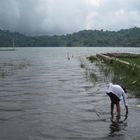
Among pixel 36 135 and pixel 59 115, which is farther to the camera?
pixel 59 115

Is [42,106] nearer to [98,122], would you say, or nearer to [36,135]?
[98,122]

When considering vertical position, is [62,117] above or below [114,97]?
below

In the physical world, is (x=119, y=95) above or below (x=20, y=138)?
above

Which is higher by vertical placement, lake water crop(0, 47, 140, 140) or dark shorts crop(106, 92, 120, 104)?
dark shorts crop(106, 92, 120, 104)

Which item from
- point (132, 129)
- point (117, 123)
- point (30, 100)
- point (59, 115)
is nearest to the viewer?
point (132, 129)

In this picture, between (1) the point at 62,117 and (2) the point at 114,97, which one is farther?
(1) the point at 62,117

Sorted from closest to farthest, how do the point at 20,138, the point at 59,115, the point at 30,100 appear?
the point at 20,138, the point at 59,115, the point at 30,100

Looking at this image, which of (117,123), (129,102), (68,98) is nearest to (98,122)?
(117,123)

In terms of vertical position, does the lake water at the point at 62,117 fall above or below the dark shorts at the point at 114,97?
below

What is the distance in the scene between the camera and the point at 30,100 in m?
21.5

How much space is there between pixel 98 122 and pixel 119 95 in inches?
64.0

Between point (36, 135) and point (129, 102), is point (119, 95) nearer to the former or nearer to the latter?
point (36, 135)

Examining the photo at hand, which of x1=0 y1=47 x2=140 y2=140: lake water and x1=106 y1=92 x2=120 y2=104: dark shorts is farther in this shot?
x1=106 y1=92 x2=120 y2=104: dark shorts

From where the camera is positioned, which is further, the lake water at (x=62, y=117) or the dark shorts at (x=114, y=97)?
the dark shorts at (x=114, y=97)
